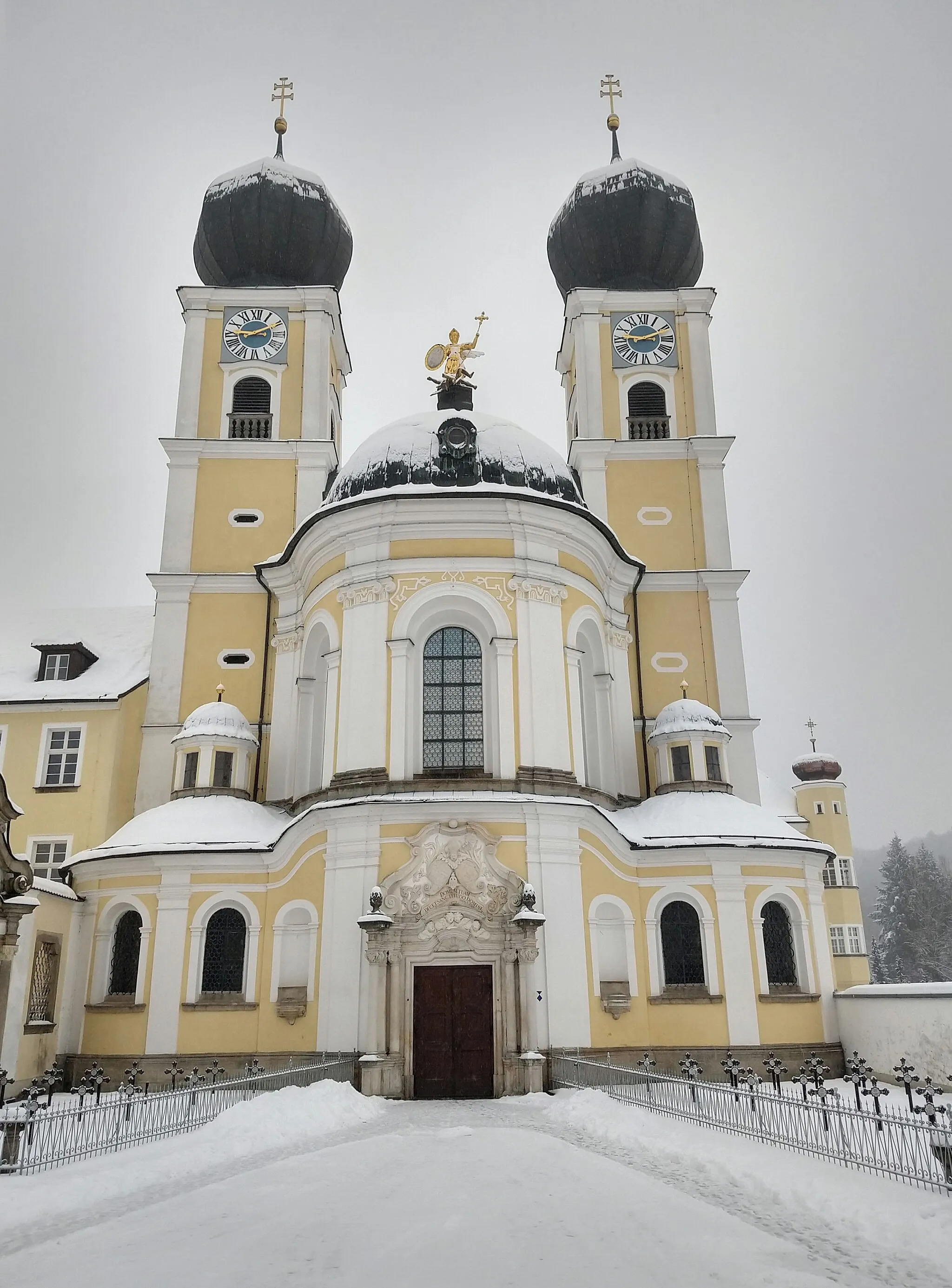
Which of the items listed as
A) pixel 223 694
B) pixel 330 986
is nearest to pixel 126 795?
pixel 223 694

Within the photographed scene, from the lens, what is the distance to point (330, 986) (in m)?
21.4

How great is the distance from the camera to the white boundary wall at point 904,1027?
843 inches

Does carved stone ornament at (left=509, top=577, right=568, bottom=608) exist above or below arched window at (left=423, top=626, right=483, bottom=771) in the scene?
above

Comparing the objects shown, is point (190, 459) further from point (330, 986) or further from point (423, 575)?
point (330, 986)

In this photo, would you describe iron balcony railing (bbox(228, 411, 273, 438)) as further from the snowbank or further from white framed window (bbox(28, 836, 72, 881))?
the snowbank

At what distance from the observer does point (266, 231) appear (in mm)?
35469

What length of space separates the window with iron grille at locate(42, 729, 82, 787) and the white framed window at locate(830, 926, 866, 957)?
34699 millimetres


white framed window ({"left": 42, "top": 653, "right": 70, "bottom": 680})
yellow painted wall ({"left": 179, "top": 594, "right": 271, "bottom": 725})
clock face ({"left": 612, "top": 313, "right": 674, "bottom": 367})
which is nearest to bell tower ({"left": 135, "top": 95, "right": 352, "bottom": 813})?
yellow painted wall ({"left": 179, "top": 594, "right": 271, "bottom": 725})

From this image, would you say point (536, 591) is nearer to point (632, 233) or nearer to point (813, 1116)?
point (813, 1116)

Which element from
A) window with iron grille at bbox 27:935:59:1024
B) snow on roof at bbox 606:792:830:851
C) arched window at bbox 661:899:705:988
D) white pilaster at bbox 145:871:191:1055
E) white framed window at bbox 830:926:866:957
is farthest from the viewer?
white framed window at bbox 830:926:866:957

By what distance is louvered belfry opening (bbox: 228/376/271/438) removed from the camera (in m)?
Answer: 33.3

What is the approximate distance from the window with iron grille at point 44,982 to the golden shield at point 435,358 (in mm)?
17231

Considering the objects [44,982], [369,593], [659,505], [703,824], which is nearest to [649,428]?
[659,505]

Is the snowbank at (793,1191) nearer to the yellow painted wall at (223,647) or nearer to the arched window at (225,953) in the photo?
the arched window at (225,953)
